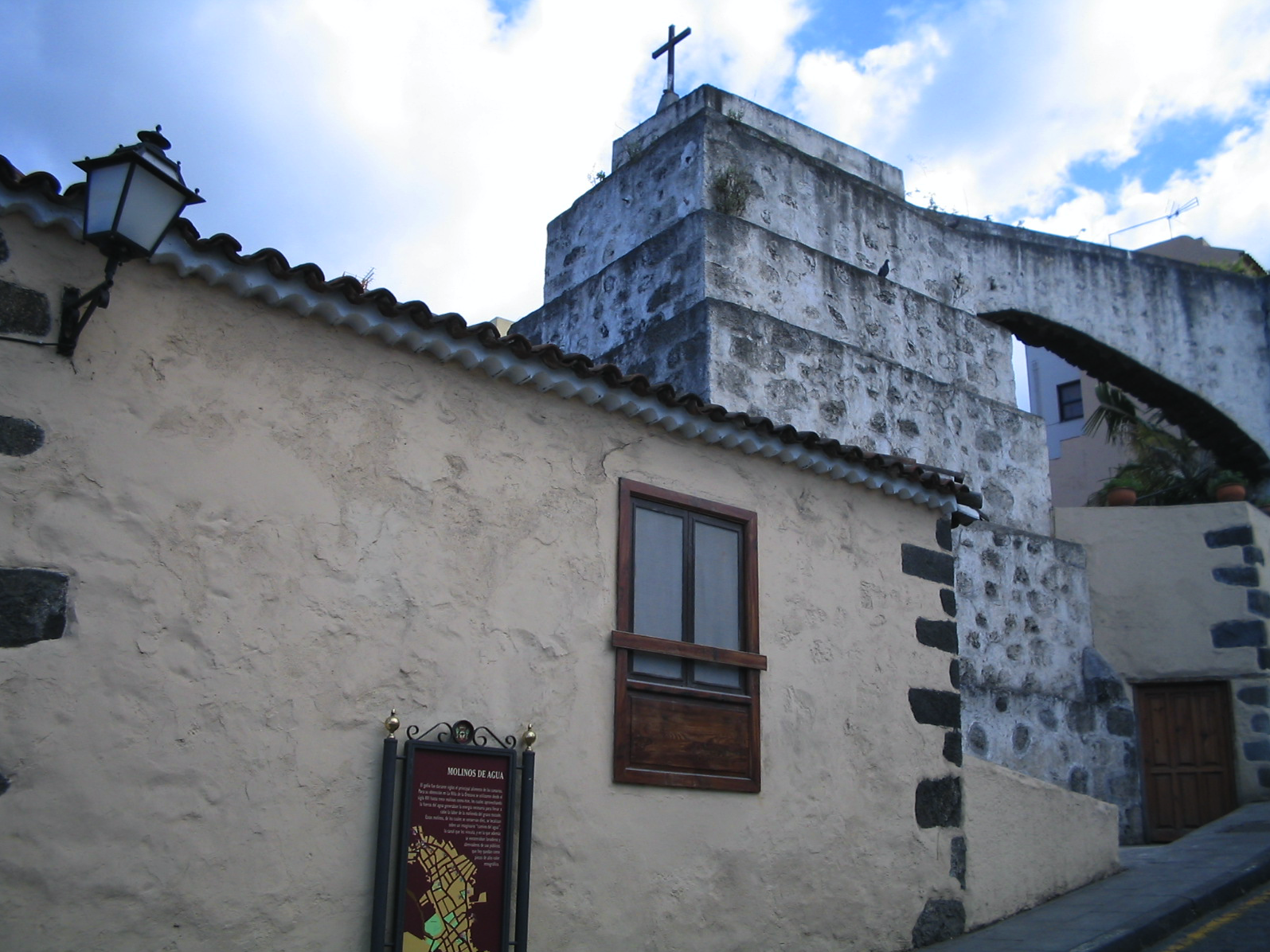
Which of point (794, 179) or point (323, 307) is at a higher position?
point (794, 179)

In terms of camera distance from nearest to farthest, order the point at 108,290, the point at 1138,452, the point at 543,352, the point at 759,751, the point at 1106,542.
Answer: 1. the point at 108,290
2. the point at 543,352
3. the point at 759,751
4. the point at 1106,542
5. the point at 1138,452

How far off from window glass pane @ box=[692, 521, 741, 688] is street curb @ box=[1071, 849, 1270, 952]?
2512mm

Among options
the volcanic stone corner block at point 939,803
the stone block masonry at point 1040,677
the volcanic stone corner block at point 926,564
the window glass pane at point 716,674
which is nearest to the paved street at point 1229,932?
the volcanic stone corner block at point 939,803

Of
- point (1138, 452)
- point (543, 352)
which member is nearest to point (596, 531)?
point (543, 352)

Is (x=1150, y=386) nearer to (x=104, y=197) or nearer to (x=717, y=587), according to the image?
(x=717, y=587)

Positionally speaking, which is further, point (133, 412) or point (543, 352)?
→ point (543, 352)

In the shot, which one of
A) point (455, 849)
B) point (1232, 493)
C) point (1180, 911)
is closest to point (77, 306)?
point (455, 849)

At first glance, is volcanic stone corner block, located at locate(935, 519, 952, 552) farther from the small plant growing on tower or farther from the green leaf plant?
the green leaf plant

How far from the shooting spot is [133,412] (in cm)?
453

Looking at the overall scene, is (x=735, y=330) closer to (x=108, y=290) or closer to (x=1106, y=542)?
(x=1106, y=542)

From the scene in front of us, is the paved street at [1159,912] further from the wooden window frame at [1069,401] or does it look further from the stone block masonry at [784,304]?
the wooden window frame at [1069,401]

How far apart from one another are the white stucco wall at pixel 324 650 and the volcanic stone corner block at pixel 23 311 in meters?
0.06

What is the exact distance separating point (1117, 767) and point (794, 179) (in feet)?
21.8

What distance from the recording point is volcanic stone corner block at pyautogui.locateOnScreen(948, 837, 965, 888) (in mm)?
7066
